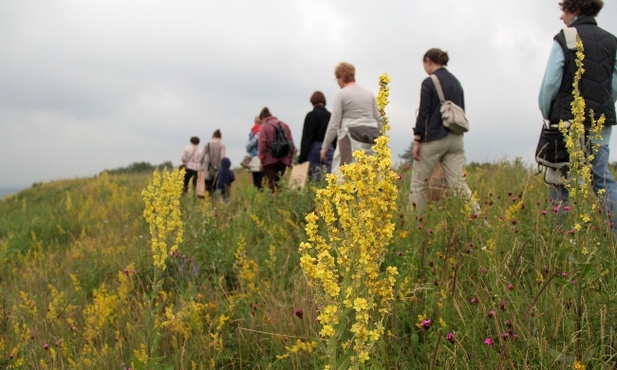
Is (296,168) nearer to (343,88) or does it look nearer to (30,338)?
(343,88)

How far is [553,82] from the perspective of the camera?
4.03 metres

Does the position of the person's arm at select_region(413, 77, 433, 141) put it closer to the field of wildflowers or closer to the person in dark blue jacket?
the field of wildflowers

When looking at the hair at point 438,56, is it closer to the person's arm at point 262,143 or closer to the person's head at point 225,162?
the person's arm at point 262,143

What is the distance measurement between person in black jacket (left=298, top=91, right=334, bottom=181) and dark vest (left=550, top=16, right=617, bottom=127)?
411 cm

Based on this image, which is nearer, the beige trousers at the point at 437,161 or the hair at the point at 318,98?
the beige trousers at the point at 437,161

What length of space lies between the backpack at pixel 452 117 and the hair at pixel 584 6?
1.27m

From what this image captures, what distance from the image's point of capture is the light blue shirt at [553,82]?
4.02 metres

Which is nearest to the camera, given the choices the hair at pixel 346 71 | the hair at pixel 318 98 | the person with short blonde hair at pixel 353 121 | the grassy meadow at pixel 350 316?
the grassy meadow at pixel 350 316

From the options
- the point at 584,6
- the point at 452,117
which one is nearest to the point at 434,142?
the point at 452,117

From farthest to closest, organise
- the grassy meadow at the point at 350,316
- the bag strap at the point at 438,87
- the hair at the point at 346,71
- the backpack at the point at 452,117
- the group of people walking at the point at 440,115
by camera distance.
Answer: the hair at the point at 346,71 < the bag strap at the point at 438,87 < the backpack at the point at 452,117 < the group of people walking at the point at 440,115 < the grassy meadow at the point at 350,316

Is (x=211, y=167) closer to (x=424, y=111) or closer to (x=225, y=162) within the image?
(x=225, y=162)

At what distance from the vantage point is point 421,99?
5312 millimetres

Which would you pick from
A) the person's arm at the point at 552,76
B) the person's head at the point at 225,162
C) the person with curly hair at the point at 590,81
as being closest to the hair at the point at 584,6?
the person with curly hair at the point at 590,81

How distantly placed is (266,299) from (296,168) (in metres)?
4.13
